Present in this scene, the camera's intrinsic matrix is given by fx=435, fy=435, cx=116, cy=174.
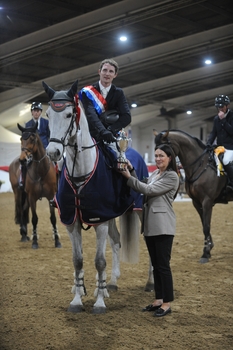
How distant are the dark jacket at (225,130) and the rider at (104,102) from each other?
2.65 metres

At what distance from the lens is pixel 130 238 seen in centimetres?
453

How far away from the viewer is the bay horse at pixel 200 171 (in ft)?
20.4

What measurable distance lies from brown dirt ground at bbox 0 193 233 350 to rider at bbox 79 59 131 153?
5.14 ft

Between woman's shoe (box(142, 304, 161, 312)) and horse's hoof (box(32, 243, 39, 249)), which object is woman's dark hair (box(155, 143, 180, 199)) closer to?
woman's shoe (box(142, 304, 161, 312))

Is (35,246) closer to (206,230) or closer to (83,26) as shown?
(206,230)

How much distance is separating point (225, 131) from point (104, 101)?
9.74 ft

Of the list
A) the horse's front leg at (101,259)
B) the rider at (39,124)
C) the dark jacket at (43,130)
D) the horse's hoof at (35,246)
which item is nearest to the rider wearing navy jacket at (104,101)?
the horse's front leg at (101,259)

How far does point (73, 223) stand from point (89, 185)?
1.19 feet

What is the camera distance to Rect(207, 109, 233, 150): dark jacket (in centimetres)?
642

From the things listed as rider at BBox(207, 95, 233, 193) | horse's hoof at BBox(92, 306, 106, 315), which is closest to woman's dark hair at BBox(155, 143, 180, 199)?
horse's hoof at BBox(92, 306, 106, 315)

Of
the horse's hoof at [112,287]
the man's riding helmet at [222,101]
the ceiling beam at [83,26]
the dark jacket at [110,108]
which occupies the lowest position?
the horse's hoof at [112,287]

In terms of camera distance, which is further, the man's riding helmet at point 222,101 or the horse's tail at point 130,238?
the man's riding helmet at point 222,101

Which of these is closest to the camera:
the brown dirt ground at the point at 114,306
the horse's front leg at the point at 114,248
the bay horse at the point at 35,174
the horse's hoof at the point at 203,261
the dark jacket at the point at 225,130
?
the brown dirt ground at the point at 114,306

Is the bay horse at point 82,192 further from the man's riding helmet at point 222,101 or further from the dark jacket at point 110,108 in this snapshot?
the man's riding helmet at point 222,101
